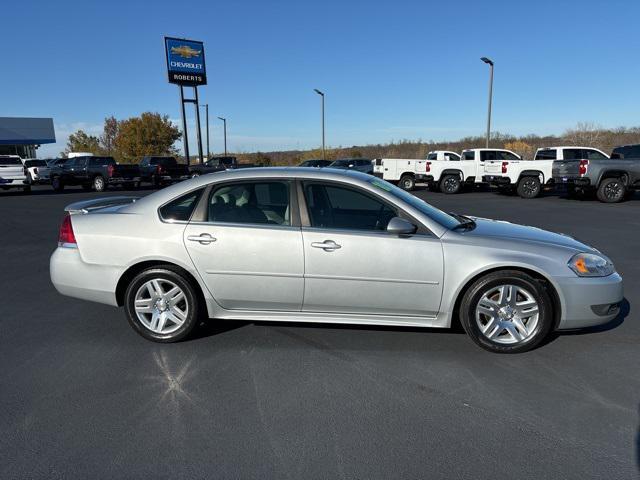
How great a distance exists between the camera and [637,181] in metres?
15.6

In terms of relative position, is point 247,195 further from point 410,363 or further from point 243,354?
point 410,363

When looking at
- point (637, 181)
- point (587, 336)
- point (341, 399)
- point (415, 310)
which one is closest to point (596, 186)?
point (637, 181)

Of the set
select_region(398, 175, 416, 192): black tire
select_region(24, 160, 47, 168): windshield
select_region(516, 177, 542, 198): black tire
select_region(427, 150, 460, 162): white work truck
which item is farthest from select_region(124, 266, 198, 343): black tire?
select_region(24, 160, 47, 168): windshield

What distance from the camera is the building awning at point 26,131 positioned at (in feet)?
175

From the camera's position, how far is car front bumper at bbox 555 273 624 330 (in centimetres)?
366

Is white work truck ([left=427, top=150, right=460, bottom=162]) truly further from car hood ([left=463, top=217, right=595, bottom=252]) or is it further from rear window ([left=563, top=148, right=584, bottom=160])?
car hood ([left=463, top=217, right=595, bottom=252])

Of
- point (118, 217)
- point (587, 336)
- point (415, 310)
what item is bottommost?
point (587, 336)

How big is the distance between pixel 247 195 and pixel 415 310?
1752 millimetres

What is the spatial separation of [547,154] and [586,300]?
17516 millimetres

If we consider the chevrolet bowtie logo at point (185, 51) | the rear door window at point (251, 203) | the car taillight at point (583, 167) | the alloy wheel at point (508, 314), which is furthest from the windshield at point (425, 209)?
the chevrolet bowtie logo at point (185, 51)

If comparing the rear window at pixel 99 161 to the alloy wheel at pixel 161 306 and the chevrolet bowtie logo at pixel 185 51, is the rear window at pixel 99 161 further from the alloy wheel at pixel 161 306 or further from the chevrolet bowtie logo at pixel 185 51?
the alloy wheel at pixel 161 306

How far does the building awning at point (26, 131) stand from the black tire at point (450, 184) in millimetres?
52952

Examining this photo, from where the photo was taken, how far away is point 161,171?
25953 mm

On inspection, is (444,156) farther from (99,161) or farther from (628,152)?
(99,161)
